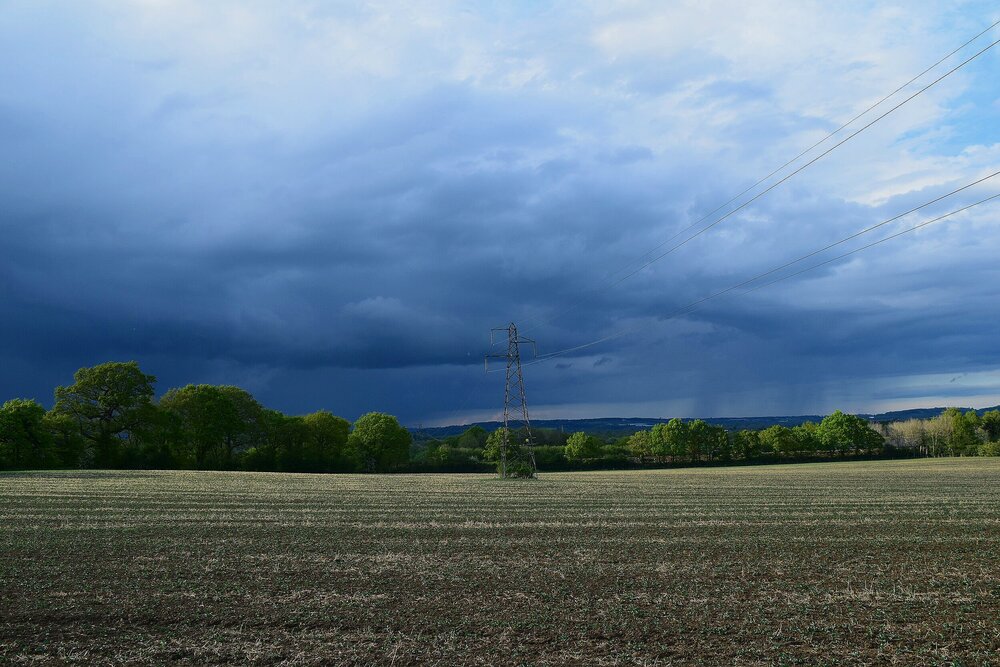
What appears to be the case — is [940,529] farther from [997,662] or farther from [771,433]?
[771,433]

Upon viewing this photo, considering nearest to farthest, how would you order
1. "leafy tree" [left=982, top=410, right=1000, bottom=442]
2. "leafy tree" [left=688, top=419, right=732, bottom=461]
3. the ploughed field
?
1. the ploughed field
2. "leafy tree" [left=688, top=419, right=732, bottom=461]
3. "leafy tree" [left=982, top=410, right=1000, bottom=442]

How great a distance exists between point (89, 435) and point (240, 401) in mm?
21970

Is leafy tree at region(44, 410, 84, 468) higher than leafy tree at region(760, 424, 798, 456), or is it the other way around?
leafy tree at region(44, 410, 84, 468)

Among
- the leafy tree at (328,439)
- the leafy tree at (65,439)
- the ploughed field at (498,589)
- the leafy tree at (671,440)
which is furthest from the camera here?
the leafy tree at (671,440)

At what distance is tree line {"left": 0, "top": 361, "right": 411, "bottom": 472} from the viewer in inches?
3351

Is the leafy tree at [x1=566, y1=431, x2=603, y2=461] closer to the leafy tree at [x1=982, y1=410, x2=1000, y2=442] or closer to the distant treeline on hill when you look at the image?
the distant treeline on hill

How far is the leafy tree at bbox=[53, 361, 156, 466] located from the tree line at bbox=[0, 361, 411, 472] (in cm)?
11

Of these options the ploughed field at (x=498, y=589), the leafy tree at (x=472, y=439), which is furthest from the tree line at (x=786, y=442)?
the ploughed field at (x=498, y=589)

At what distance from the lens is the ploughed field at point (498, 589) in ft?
37.8

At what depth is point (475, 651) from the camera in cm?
1132

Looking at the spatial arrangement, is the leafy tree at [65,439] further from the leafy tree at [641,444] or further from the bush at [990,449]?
the bush at [990,449]

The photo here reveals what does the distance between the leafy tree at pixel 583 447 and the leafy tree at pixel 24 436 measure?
8667 cm

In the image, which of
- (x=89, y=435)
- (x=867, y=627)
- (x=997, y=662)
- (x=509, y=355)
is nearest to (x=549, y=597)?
(x=867, y=627)

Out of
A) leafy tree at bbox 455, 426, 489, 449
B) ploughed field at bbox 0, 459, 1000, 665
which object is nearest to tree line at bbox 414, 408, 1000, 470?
leafy tree at bbox 455, 426, 489, 449
